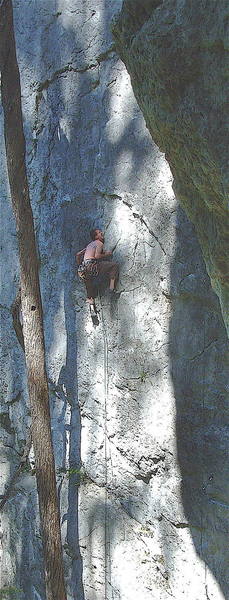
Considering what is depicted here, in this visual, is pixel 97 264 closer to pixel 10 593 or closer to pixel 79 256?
pixel 79 256

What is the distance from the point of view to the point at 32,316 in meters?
4.28

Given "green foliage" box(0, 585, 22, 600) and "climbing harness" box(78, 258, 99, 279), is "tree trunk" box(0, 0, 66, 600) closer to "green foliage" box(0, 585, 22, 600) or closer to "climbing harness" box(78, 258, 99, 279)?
"climbing harness" box(78, 258, 99, 279)

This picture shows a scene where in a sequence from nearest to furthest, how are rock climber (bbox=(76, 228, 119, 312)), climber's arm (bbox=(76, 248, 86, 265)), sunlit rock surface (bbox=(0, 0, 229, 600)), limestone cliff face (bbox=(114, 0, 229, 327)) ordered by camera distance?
1. limestone cliff face (bbox=(114, 0, 229, 327))
2. sunlit rock surface (bbox=(0, 0, 229, 600))
3. rock climber (bbox=(76, 228, 119, 312))
4. climber's arm (bbox=(76, 248, 86, 265))

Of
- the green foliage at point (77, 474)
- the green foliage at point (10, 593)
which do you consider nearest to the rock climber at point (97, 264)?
the green foliage at point (77, 474)

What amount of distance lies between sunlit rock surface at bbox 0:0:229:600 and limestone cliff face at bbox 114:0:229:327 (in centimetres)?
116

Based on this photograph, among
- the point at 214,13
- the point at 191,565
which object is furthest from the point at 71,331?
the point at 214,13

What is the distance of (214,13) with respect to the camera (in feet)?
7.26

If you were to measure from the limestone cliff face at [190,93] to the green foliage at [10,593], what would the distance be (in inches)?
136

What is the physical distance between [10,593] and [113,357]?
226 centimetres

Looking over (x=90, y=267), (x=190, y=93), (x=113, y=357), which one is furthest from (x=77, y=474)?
(x=190, y=93)

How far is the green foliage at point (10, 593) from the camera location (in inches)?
207

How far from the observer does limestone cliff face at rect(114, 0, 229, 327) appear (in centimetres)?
230

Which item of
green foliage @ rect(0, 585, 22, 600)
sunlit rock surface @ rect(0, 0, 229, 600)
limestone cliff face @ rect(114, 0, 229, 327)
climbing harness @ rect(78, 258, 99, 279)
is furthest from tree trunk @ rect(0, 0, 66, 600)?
limestone cliff face @ rect(114, 0, 229, 327)

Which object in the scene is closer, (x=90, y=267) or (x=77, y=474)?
(x=90, y=267)
